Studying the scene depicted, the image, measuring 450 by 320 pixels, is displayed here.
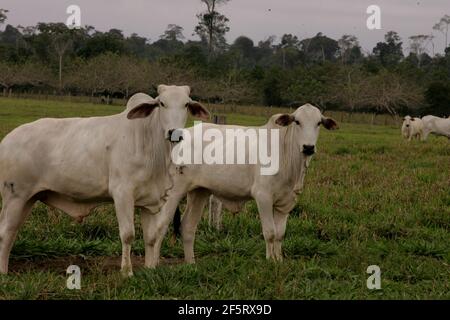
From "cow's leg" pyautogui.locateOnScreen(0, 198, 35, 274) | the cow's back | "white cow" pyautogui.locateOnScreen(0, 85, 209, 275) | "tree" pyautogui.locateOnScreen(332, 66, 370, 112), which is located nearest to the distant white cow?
"tree" pyautogui.locateOnScreen(332, 66, 370, 112)

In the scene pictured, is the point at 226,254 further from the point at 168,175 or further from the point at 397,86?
the point at 397,86

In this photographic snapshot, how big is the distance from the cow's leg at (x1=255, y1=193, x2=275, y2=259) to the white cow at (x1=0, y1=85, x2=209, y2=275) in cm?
111

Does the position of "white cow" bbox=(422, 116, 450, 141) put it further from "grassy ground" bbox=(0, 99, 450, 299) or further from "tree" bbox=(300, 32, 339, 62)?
"tree" bbox=(300, 32, 339, 62)

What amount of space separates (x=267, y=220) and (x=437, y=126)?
19075mm

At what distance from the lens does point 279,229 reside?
253 inches

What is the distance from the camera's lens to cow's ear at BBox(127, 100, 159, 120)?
5414mm

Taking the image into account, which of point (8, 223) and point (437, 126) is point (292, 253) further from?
point (437, 126)

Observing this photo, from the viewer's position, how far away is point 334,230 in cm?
746

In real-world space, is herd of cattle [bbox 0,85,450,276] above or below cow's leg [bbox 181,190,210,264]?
above

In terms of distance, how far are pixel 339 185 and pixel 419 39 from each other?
75681 mm

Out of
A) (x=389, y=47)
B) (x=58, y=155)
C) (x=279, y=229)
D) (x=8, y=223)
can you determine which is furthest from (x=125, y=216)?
(x=389, y=47)

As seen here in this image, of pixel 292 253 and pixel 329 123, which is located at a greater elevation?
pixel 329 123

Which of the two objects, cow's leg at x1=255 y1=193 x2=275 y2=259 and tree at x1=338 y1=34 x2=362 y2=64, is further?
tree at x1=338 y1=34 x2=362 y2=64
